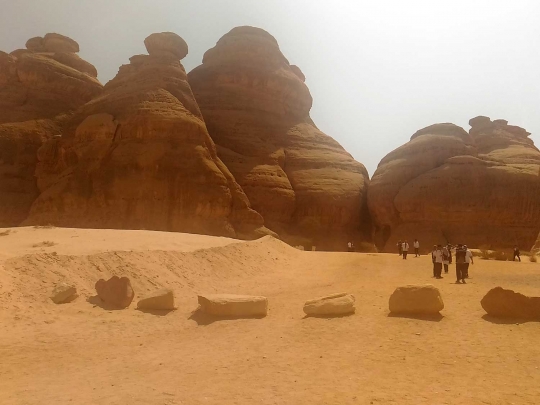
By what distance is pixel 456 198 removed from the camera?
3456 centimetres

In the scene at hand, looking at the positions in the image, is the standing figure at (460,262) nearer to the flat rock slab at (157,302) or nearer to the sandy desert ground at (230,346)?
the sandy desert ground at (230,346)

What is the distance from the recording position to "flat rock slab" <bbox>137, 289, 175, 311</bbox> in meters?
9.71

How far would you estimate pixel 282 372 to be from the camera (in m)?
6.23

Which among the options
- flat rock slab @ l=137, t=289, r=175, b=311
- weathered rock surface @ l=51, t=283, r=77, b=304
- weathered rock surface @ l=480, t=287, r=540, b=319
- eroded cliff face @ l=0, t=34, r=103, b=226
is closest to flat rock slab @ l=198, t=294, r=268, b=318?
flat rock slab @ l=137, t=289, r=175, b=311

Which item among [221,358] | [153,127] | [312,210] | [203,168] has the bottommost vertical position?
[221,358]

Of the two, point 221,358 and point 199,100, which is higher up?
point 199,100

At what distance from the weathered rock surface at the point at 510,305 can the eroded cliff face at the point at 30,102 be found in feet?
114

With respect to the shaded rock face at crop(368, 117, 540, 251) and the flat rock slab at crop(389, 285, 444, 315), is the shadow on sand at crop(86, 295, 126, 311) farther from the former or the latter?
the shaded rock face at crop(368, 117, 540, 251)

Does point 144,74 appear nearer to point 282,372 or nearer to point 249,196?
point 249,196

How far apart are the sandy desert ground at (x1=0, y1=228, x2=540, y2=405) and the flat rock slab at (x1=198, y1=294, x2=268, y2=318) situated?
30 centimetres

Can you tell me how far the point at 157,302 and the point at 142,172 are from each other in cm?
2227

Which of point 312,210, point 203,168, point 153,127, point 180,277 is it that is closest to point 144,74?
point 153,127

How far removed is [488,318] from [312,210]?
96.4 ft

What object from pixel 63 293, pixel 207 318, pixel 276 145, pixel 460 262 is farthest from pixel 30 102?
pixel 460 262
